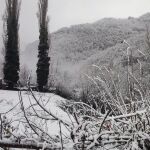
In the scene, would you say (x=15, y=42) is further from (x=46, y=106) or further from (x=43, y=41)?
(x=46, y=106)

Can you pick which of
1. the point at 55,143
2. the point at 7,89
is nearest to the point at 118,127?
the point at 55,143

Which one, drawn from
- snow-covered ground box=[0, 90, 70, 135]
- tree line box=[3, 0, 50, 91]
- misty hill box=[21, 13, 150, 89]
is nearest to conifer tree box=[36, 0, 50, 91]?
tree line box=[3, 0, 50, 91]

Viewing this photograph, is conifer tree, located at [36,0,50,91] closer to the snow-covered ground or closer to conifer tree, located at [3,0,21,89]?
conifer tree, located at [3,0,21,89]

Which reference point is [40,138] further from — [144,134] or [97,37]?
[97,37]

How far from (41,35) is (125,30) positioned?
3070cm

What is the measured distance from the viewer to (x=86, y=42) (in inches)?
2251

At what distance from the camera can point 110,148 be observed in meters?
1.62

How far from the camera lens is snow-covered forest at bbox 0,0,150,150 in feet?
5.45

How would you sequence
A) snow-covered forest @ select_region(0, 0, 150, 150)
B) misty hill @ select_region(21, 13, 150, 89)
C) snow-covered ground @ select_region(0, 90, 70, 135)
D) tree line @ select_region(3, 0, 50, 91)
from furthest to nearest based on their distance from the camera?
misty hill @ select_region(21, 13, 150, 89) → tree line @ select_region(3, 0, 50, 91) → snow-covered ground @ select_region(0, 90, 70, 135) → snow-covered forest @ select_region(0, 0, 150, 150)

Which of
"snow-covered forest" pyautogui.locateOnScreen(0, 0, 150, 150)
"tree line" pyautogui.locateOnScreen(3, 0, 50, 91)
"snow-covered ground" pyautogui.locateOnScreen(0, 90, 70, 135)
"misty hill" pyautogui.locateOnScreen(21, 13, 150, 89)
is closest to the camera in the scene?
"snow-covered forest" pyautogui.locateOnScreen(0, 0, 150, 150)

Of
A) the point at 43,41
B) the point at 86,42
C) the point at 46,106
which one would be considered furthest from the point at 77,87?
the point at 46,106

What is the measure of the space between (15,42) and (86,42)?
95.6 feet

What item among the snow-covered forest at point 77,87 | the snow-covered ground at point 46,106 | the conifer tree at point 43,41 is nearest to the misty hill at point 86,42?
the snow-covered forest at point 77,87

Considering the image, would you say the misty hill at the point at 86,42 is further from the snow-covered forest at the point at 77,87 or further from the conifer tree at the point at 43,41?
the conifer tree at the point at 43,41
